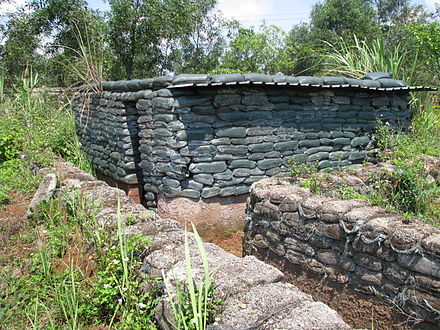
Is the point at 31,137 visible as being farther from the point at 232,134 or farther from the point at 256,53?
the point at 256,53

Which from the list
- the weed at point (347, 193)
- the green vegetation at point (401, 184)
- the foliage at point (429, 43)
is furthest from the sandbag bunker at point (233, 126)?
the foliage at point (429, 43)

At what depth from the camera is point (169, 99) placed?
4797mm

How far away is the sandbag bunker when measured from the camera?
4.84m

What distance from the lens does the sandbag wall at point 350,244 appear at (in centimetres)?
267

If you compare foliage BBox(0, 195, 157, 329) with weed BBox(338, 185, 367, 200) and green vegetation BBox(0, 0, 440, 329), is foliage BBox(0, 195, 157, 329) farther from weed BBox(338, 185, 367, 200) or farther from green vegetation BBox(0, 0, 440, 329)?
weed BBox(338, 185, 367, 200)

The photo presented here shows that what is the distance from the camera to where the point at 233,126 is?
16.4ft

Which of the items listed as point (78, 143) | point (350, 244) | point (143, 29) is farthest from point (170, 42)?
point (350, 244)

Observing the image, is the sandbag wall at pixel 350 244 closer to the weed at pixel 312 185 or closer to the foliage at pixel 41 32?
the weed at pixel 312 185

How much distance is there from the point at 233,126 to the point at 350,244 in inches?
95.2

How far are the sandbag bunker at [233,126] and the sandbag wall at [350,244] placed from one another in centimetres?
88

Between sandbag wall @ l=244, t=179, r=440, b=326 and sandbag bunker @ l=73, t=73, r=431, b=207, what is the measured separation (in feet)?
2.89

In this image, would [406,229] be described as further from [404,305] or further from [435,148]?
[435,148]

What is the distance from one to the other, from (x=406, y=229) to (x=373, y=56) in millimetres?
5442

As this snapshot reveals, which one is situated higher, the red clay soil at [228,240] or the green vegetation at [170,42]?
the green vegetation at [170,42]
